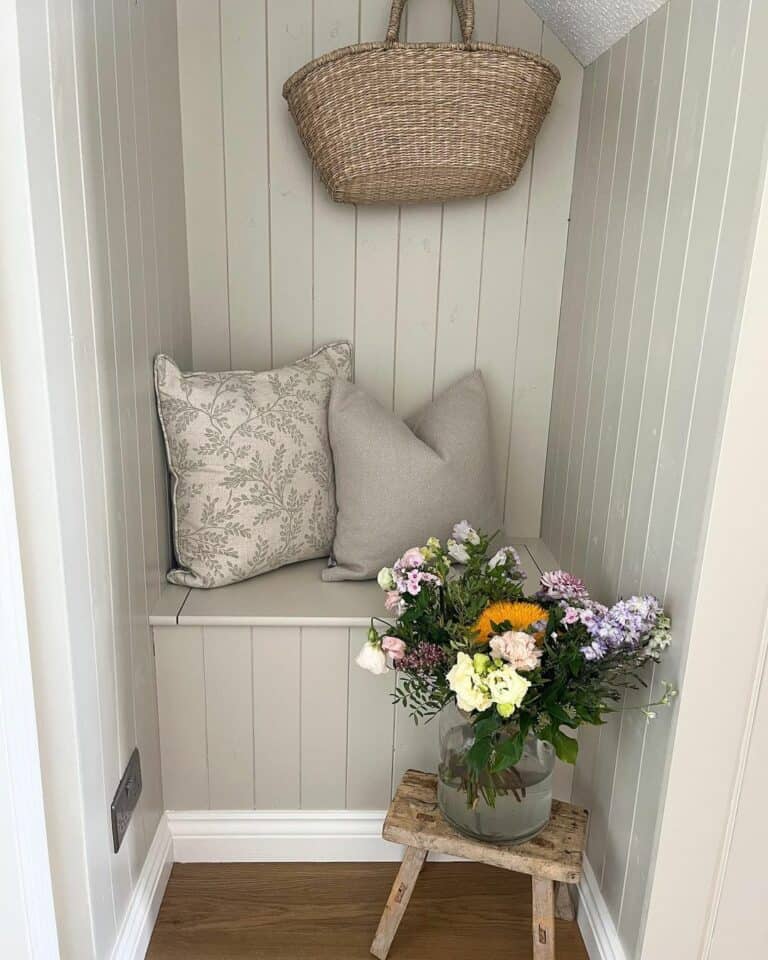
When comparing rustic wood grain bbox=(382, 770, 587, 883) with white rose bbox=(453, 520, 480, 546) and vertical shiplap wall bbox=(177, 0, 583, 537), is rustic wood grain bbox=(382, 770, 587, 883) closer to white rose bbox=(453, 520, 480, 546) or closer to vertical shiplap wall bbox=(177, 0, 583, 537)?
white rose bbox=(453, 520, 480, 546)

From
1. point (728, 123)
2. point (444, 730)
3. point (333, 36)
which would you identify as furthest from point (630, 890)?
point (333, 36)

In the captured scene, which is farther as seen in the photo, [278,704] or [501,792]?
[278,704]

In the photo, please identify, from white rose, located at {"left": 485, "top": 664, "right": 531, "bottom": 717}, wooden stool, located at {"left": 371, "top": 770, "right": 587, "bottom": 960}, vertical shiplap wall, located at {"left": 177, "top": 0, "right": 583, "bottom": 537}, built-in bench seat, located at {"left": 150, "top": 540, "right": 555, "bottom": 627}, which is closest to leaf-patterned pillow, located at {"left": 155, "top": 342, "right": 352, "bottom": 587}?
built-in bench seat, located at {"left": 150, "top": 540, "right": 555, "bottom": 627}

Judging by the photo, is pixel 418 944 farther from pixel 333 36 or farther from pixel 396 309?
pixel 333 36

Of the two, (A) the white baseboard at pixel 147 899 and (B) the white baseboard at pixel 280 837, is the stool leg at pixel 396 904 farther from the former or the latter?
(A) the white baseboard at pixel 147 899

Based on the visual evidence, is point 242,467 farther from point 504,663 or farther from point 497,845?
point 497,845

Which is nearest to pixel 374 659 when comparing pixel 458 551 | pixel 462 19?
pixel 458 551

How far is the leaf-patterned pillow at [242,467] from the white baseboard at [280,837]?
0.54 metres

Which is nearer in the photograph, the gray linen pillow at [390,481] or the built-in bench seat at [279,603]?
the built-in bench seat at [279,603]

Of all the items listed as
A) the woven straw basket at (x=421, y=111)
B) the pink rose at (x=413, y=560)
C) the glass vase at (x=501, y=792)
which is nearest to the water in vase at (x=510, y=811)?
the glass vase at (x=501, y=792)

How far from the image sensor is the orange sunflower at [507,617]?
140cm

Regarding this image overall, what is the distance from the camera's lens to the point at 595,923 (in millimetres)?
1634

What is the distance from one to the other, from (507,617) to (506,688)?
0.14m

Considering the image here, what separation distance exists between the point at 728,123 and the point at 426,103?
654 mm
